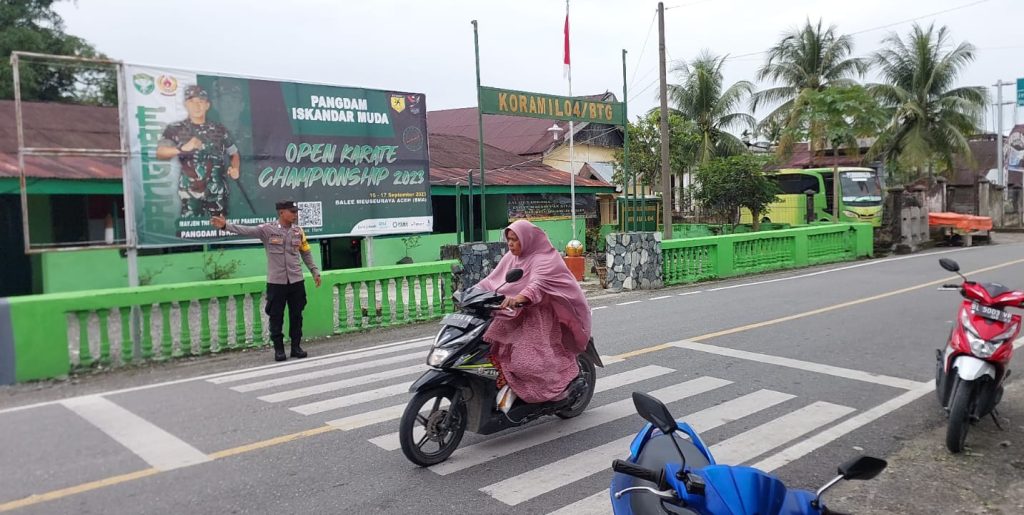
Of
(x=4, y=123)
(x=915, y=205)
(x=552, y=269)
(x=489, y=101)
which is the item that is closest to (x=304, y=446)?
(x=552, y=269)

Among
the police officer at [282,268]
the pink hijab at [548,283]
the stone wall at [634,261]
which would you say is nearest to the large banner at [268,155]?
the police officer at [282,268]

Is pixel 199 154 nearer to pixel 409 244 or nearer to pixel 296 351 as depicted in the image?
pixel 296 351

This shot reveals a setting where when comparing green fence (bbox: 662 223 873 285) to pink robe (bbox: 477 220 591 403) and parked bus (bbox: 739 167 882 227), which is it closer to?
parked bus (bbox: 739 167 882 227)

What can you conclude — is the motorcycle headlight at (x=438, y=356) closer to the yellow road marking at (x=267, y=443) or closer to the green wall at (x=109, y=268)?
the yellow road marking at (x=267, y=443)

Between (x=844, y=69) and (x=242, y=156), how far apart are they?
100 feet

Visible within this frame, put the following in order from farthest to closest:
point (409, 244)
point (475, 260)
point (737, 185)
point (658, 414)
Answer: point (737, 185) → point (409, 244) → point (475, 260) → point (658, 414)

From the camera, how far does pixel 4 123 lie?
14.3m

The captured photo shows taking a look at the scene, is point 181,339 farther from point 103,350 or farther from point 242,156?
point 242,156

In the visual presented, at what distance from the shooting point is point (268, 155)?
12.1 metres

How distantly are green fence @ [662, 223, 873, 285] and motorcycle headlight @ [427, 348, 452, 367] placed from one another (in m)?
11.0

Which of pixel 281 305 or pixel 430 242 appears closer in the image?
pixel 281 305

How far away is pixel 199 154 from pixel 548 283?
7.86 m

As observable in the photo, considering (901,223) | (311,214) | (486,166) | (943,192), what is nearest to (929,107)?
→ (943,192)

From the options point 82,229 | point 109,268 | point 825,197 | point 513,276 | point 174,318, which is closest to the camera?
point 513,276
